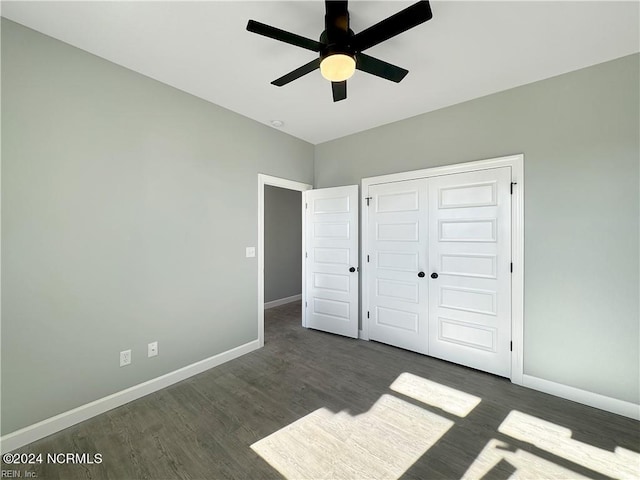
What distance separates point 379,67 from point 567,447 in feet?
9.49

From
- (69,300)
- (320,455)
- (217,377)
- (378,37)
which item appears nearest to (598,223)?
(378,37)

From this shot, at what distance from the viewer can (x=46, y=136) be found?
193cm

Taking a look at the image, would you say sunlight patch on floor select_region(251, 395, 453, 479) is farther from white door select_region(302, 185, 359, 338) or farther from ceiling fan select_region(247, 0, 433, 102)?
ceiling fan select_region(247, 0, 433, 102)

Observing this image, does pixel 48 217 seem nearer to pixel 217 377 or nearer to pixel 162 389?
pixel 162 389

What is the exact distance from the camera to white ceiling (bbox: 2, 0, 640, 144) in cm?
172

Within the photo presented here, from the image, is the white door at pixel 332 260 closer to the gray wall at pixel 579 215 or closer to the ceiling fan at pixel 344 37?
the gray wall at pixel 579 215

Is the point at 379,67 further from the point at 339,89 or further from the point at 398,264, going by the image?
the point at 398,264

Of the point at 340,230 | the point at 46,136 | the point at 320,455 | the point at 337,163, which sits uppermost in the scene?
the point at 337,163

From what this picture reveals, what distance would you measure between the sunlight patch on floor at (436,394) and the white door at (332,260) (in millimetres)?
1139

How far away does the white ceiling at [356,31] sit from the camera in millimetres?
1717

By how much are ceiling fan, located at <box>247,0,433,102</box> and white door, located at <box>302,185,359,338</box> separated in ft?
6.44

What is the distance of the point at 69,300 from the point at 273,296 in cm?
363

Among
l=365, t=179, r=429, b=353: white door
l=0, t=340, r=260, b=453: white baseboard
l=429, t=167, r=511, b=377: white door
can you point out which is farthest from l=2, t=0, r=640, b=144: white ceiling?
l=0, t=340, r=260, b=453: white baseboard

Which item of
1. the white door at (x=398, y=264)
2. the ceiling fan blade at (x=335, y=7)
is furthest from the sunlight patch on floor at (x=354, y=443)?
the ceiling fan blade at (x=335, y=7)
